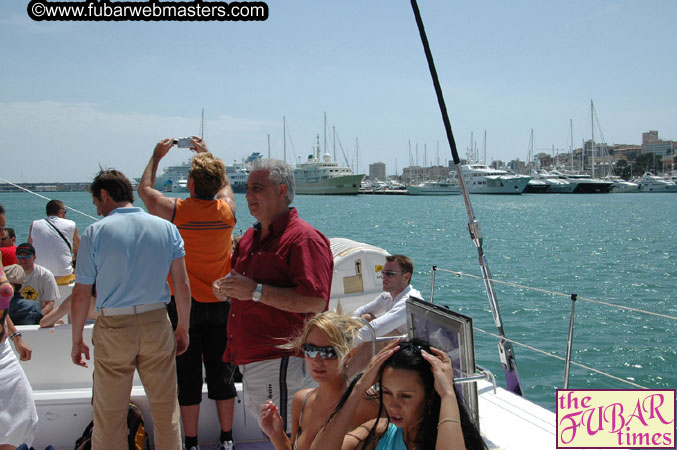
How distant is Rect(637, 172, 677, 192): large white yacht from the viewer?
325 ft

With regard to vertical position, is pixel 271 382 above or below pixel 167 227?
below

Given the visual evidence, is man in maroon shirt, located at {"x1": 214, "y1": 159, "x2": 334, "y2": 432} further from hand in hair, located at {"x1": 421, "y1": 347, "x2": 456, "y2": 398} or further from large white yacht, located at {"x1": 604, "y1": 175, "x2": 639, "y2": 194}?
large white yacht, located at {"x1": 604, "y1": 175, "x2": 639, "y2": 194}

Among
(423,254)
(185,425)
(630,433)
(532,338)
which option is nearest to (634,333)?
(532,338)

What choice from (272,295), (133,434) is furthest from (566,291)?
(272,295)

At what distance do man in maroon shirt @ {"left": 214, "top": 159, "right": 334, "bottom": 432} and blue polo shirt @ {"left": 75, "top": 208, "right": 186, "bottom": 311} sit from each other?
1.37 ft

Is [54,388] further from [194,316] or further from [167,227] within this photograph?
[167,227]

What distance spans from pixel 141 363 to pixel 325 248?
110cm

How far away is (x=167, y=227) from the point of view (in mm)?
2703

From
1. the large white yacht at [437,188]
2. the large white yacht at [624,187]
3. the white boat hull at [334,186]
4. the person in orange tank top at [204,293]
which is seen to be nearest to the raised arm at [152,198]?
the person in orange tank top at [204,293]

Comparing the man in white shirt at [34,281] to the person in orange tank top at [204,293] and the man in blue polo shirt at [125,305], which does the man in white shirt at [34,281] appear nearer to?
the person in orange tank top at [204,293]

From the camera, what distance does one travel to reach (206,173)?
2.98 metres

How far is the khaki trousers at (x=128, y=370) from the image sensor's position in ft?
8.64

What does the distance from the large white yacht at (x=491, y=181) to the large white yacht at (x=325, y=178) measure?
18.0 meters

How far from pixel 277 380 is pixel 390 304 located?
2149 mm
